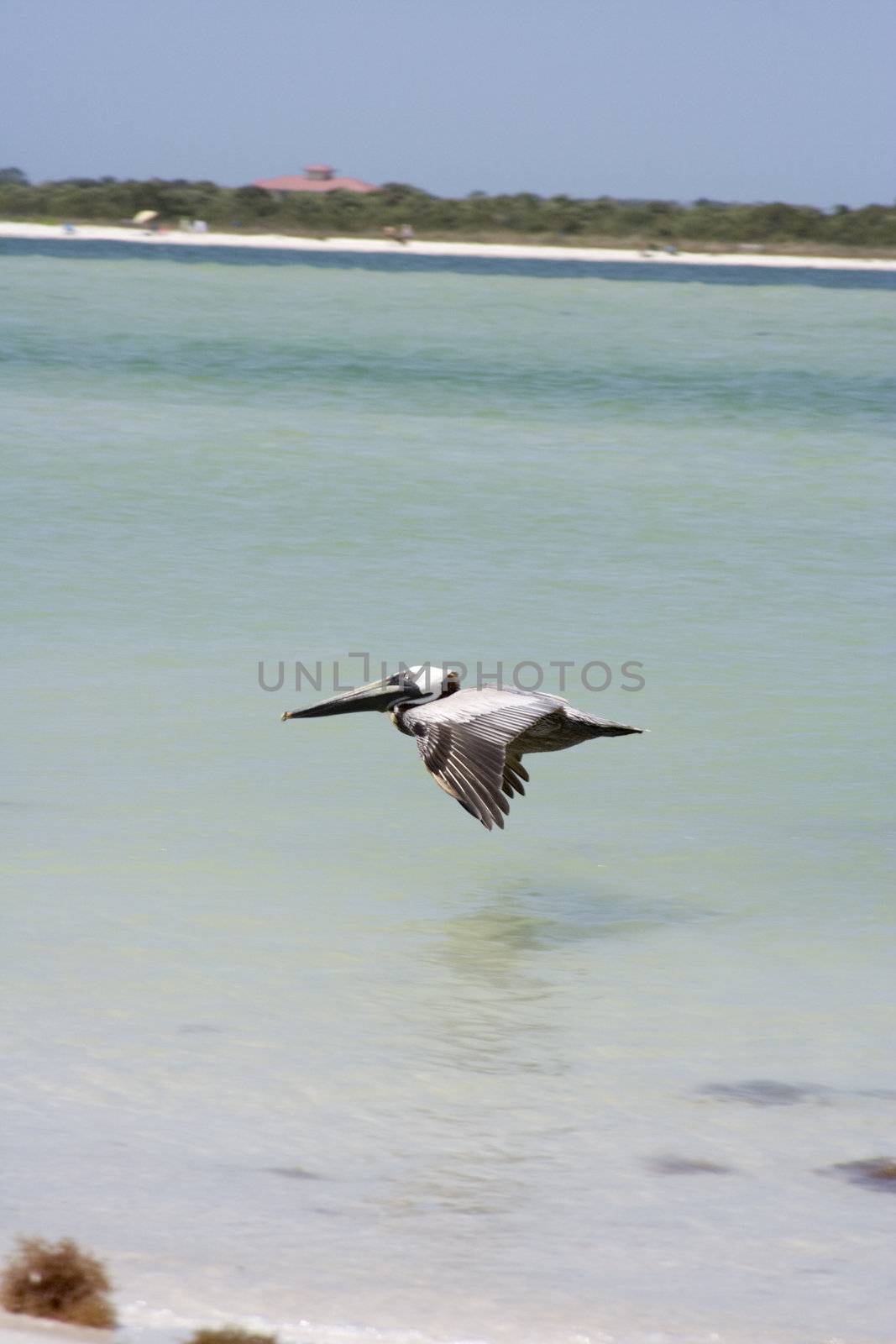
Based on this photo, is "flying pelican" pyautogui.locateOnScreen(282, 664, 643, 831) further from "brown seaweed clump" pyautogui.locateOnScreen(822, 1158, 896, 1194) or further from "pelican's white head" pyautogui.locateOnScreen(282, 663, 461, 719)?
"brown seaweed clump" pyautogui.locateOnScreen(822, 1158, 896, 1194)

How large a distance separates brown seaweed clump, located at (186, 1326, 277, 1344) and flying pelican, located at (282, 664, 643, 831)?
8.27 feet

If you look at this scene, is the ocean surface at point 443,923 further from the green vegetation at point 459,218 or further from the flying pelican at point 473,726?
the green vegetation at point 459,218

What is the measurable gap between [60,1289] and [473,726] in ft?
10.8

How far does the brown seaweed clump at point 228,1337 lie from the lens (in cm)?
442

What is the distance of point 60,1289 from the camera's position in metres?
4.52

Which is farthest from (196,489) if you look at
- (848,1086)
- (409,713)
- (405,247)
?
(405,247)

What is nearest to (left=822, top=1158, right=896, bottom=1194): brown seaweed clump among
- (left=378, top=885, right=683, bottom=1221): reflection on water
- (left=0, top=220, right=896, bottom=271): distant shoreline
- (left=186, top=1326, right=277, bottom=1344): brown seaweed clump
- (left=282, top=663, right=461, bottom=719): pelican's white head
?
(left=378, top=885, right=683, bottom=1221): reflection on water

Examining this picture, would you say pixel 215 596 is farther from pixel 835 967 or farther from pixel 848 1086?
pixel 848 1086

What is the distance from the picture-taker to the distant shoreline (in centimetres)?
10212

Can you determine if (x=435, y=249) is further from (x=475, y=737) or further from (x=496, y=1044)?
(x=496, y=1044)

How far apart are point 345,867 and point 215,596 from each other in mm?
7999

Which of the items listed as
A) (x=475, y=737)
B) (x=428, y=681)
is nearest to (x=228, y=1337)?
(x=475, y=737)

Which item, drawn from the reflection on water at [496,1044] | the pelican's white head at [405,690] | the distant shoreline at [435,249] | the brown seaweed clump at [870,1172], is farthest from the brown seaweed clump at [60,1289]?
the distant shoreline at [435,249]

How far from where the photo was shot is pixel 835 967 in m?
7.99
